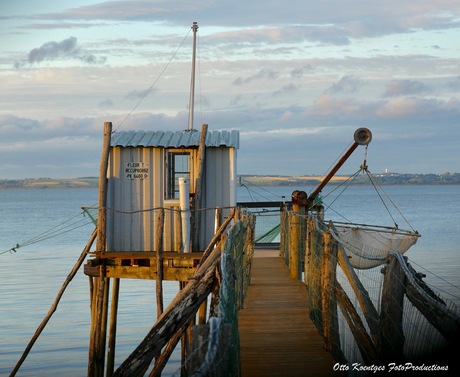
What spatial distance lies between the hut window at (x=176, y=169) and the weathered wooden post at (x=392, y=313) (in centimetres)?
1158

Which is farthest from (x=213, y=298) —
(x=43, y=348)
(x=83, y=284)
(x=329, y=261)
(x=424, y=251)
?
(x=424, y=251)

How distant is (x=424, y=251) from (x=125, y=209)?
39.3 m

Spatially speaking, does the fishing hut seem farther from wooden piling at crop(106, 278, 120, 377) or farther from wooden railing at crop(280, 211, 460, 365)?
wooden railing at crop(280, 211, 460, 365)

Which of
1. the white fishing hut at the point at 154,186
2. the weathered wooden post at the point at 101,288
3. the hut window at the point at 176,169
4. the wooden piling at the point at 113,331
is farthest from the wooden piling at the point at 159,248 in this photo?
the wooden piling at the point at 113,331

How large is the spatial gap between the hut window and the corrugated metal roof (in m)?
0.35

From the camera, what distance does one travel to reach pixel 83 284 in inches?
1626

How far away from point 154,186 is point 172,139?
1.12 m

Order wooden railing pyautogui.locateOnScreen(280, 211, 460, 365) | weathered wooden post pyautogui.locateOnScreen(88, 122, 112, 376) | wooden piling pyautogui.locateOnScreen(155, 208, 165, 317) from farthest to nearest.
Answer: weathered wooden post pyautogui.locateOnScreen(88, 122, 112, 376)
wooden piling pyautogui.locateOnScreen(155, 208, 165, 317)
wooden railing pyautogui.locateOnScreen(280, 211, 460, 365)

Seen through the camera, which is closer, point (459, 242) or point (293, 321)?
point (293, 321)

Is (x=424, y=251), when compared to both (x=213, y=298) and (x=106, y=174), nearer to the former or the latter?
(x=106, y=174)

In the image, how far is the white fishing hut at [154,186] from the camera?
18828mm

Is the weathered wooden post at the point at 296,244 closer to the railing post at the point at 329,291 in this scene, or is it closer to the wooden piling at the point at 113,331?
the wooden piling at the point at 113,331

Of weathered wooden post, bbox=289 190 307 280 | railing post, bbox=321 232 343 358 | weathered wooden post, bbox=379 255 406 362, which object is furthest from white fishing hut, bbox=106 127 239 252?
weathered wooden post, bbox=379 255 406 362

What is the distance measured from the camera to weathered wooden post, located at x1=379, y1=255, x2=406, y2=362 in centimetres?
754
